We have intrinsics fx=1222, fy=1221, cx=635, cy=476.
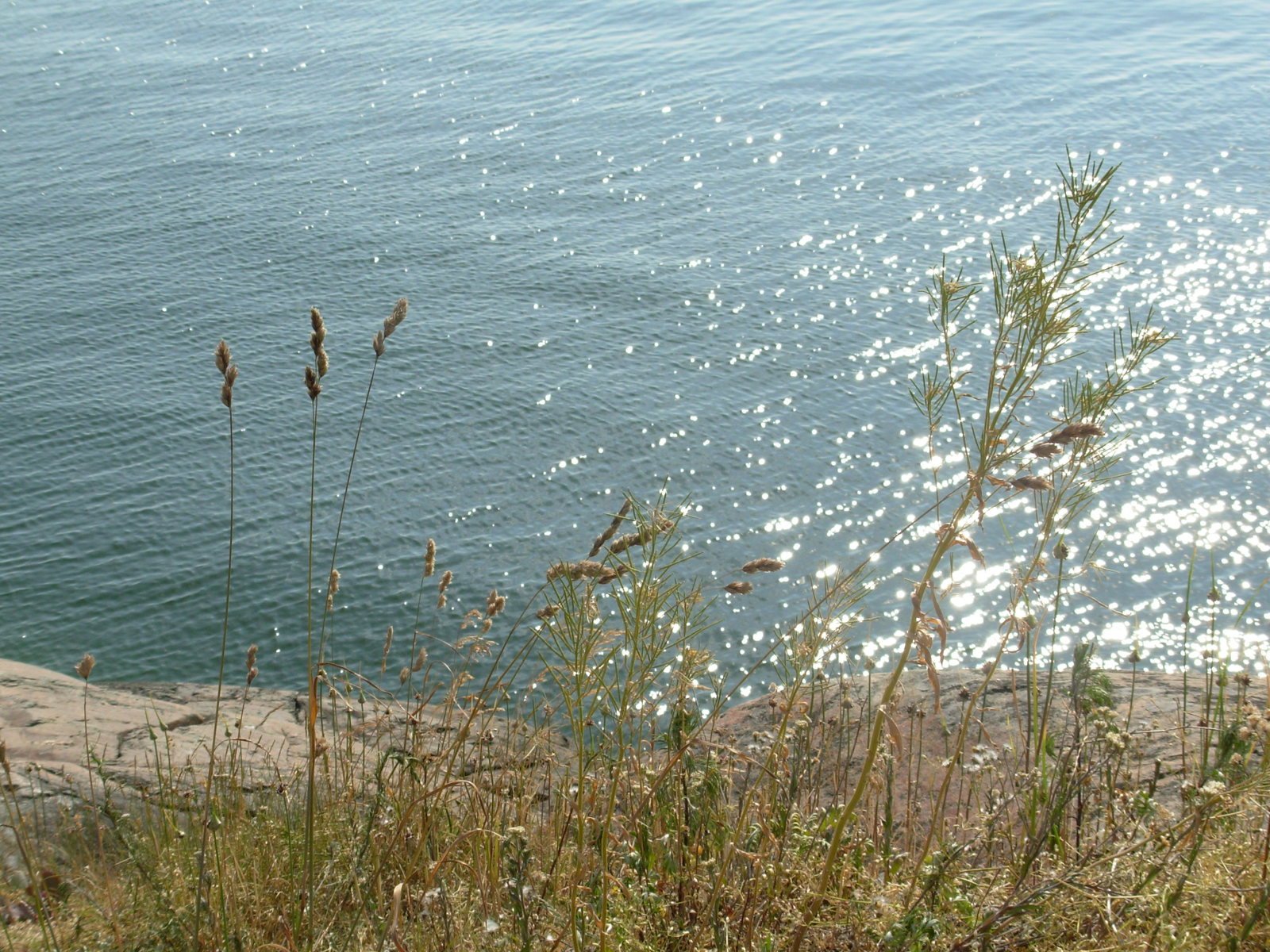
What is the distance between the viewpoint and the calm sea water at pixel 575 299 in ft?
A: 32.8

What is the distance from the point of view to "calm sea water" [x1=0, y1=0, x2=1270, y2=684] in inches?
393

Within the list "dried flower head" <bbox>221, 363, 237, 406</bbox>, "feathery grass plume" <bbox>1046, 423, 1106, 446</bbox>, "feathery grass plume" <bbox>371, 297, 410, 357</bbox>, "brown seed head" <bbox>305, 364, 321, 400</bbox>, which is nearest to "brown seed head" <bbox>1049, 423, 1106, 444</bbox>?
"feathery grass plume" <bbox>1046, 423, 1106, 446</bbox>

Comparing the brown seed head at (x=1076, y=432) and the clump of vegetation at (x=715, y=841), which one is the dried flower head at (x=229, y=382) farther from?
the brown seed head at (x=1076, y=432)

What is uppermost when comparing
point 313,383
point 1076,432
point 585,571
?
point 313,383

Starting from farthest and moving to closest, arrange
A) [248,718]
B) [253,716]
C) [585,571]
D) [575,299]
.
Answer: [575,299] < [253,716] < [248,718] < [585,571]

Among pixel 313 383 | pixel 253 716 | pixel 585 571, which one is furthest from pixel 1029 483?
pixel 253 716

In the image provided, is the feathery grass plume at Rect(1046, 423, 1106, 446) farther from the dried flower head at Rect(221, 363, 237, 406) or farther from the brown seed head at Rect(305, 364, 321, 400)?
the dried flower head at Rect(221, 363, 237, 406)

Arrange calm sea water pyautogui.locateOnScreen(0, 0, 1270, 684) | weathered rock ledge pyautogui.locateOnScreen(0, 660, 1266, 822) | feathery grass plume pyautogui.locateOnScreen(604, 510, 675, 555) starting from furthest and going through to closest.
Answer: calm sea water pyautogui.locateOnScreen(0, 0, 1270, 684) < weathered rock ledge pyautogui.locateOnScreen(0, 660, 1266, 822) < feathery grass plume pyautogui.locateOnScreen(604, 510, 675, 555)

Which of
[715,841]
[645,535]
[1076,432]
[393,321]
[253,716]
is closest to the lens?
[1076,432]

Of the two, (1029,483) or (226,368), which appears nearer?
(1029,483)

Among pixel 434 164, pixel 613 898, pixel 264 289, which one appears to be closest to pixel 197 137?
pixel 434 164

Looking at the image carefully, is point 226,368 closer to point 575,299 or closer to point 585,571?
point 585,571

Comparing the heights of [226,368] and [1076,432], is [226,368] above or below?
above

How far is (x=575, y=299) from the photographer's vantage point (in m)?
14.0
